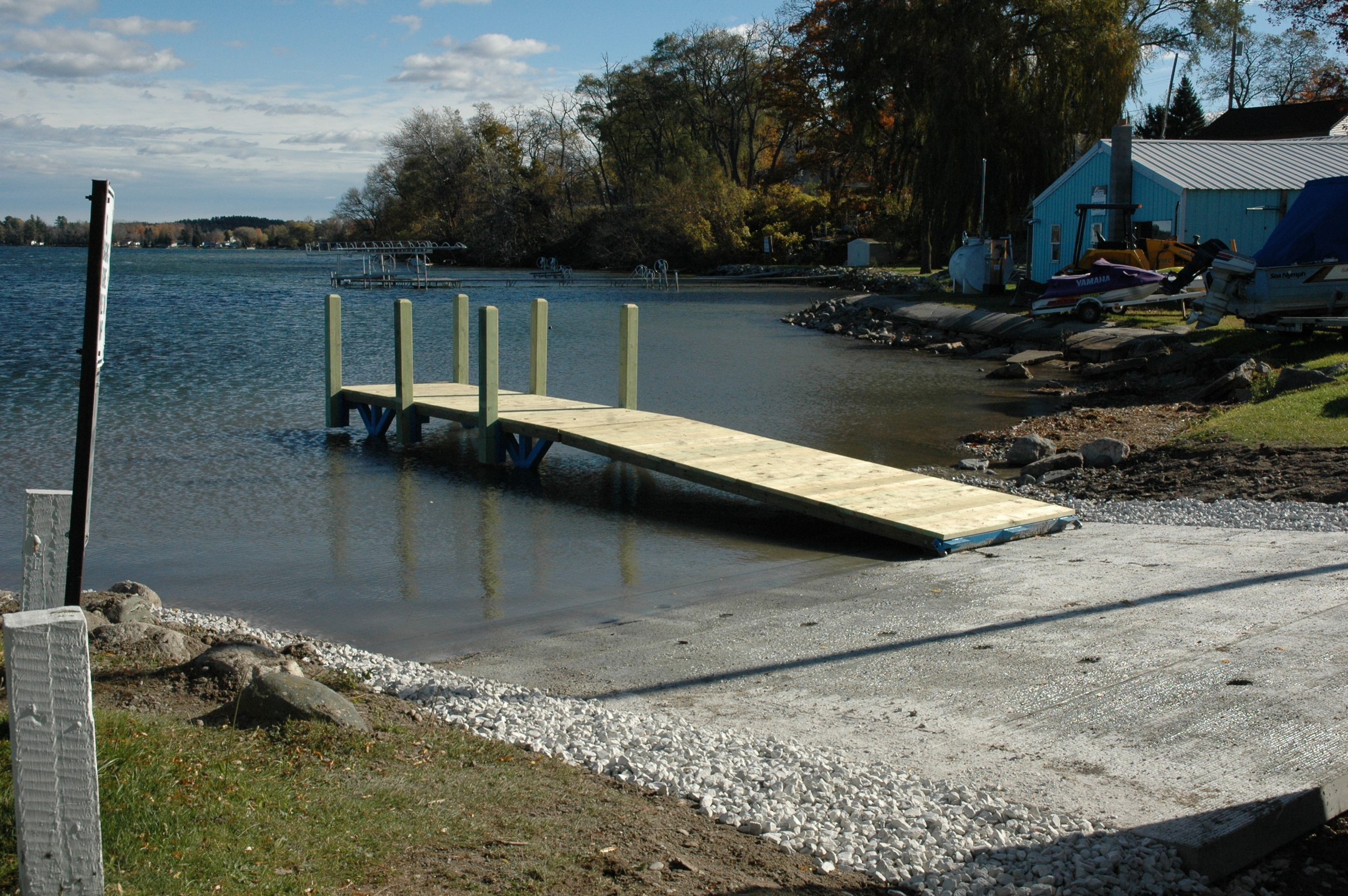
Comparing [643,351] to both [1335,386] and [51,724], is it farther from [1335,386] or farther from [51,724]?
[51,724]

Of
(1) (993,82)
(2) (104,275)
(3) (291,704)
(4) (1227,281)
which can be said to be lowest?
(3) (291,704)

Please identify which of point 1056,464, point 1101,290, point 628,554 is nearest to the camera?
point 628,554

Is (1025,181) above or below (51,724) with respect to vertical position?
above

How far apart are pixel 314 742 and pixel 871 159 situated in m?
58.9

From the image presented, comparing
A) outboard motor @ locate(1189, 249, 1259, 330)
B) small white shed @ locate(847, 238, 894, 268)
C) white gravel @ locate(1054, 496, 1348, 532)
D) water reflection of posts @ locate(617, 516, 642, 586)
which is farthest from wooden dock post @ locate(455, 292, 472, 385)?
small white shed @ locate(847, 238, 894, 268)

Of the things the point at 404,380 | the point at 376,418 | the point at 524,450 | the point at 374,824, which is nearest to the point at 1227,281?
the point at 524,450

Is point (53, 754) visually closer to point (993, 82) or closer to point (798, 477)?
point (798, 477)

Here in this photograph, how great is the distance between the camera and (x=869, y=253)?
6166 centimetres

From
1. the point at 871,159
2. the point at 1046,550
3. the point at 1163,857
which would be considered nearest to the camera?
the point at 1163,857

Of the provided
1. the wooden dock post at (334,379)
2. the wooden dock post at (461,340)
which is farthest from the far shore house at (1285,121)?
the wooden dock post at (334,379)

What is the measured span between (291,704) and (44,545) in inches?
48.7

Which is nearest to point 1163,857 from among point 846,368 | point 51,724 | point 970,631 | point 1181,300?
point 970,631

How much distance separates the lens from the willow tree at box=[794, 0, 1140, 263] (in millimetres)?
39406

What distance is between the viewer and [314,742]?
4801mm
